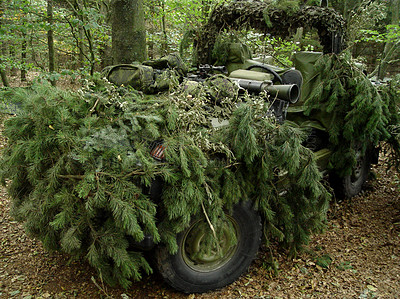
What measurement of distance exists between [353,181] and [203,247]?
353cm

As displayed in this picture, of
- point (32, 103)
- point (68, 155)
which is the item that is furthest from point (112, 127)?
point (32, 103)

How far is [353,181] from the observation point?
532 cm

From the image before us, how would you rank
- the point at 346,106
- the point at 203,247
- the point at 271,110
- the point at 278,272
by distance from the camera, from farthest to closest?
the point at 346,106, the point at 271,110, the point at 278,272, the point at 203,247

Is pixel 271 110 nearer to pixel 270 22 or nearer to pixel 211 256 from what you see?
pixel 211 256

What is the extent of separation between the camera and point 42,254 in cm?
369

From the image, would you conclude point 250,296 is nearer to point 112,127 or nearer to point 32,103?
point 112,127

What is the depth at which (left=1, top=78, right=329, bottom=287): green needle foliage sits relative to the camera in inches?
93.4

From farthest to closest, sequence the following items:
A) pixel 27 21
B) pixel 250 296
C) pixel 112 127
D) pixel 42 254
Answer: pixel 27 21
pixel 42 254
pixel 250 296
pixel 112 127

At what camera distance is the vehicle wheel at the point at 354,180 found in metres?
5.14

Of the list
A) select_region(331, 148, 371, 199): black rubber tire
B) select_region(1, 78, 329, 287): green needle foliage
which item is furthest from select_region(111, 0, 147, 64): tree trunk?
select_region(331, 148, 371, 199): black rubber tire

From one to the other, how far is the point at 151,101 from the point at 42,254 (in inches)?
86.5

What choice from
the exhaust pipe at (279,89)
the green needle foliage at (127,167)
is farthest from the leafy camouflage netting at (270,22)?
the green needle foliage at (127,167)

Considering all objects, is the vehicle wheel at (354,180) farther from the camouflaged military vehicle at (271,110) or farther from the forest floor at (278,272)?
the forest floor at (278,272)

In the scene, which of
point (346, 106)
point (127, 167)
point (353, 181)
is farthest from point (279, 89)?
point (353, 181)
